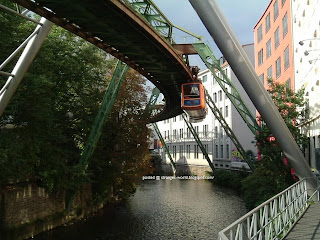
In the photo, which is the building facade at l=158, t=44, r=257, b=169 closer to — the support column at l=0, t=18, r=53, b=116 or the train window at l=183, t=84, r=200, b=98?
the train window at l=183, t=84, r=200, b=98

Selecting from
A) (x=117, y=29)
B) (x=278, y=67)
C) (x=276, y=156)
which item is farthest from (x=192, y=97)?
(x=278, y=67)

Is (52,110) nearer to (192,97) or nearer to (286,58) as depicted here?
(192,97)

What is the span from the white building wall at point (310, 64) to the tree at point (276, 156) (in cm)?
71

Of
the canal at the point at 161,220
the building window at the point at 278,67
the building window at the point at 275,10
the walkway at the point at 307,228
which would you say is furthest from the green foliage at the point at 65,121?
the building window at the point at 275,10

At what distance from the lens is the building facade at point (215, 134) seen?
2072 inches

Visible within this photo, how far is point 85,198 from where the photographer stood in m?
25.1

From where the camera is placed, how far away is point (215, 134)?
59.3m

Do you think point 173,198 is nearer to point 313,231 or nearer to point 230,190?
point 230,190

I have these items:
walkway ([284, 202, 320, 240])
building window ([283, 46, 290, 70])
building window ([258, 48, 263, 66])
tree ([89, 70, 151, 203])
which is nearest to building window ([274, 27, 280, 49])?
building window ([283, 46, 290, 70])

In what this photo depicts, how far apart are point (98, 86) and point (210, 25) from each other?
653 inches

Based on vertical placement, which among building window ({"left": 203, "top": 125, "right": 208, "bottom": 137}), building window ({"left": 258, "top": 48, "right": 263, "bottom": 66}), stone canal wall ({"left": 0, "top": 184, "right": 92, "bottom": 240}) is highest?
building window ({"left": 258, "top": 48, "right": 263, "bottom": 66})

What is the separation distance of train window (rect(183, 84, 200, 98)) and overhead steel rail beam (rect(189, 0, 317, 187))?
319 inches

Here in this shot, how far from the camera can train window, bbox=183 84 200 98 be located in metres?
22.0

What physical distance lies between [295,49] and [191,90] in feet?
30.3
